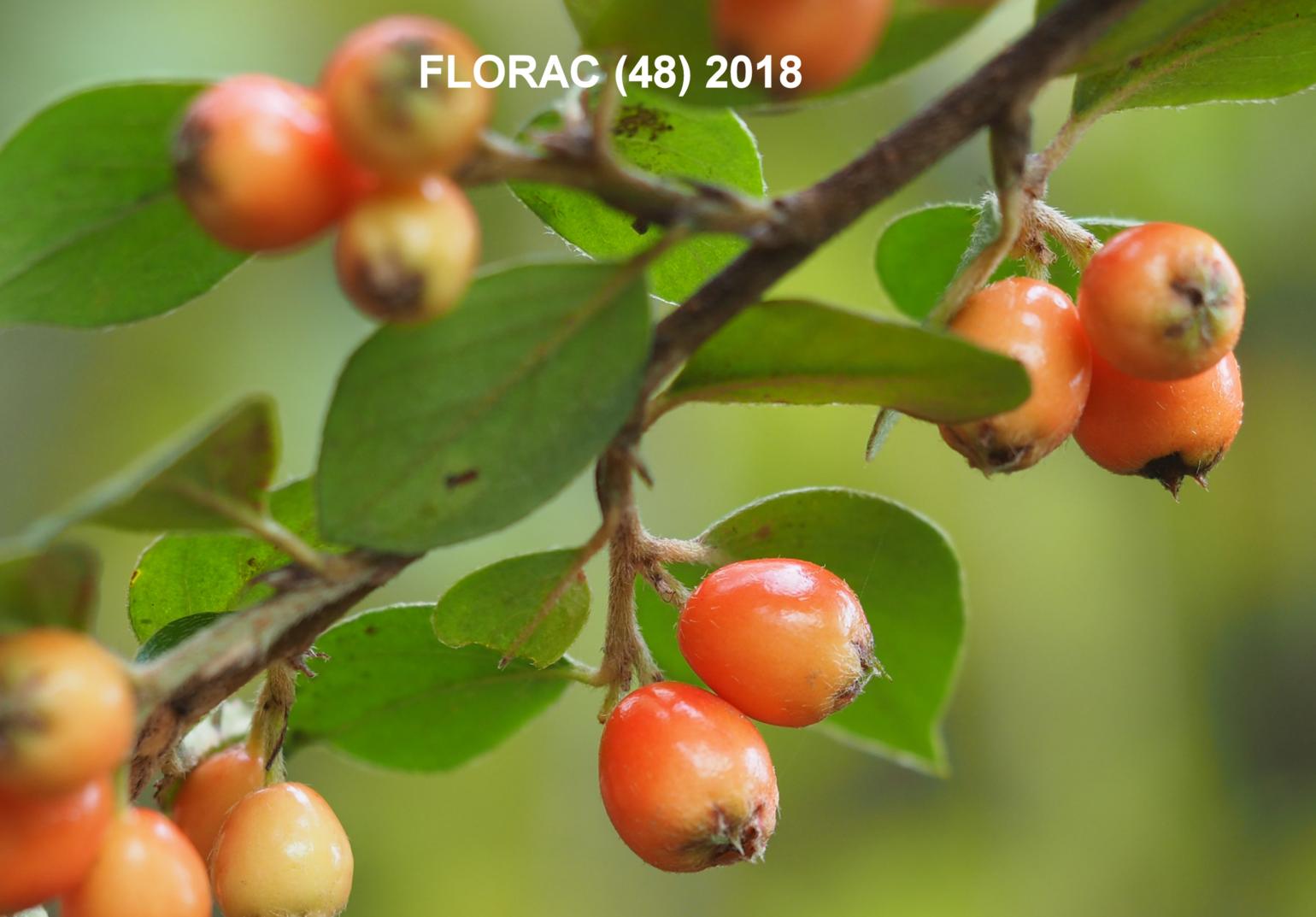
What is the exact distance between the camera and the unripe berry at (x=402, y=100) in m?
0.36

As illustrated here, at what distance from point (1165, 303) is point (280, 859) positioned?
0.44 m

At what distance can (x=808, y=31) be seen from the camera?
0.39 metres

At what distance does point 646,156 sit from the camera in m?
0.65

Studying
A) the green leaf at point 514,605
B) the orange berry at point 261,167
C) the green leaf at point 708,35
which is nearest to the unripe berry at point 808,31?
the green leaf at point 708,35

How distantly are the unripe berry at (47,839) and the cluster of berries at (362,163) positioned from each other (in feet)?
0.63

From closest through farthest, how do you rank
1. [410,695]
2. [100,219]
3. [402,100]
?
1. [402,100]
2. [100,219]
3. [410,695]

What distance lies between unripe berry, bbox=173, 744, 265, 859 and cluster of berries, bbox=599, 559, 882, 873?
18cm

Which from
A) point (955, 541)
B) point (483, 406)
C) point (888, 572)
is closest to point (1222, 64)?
point (888, 572)

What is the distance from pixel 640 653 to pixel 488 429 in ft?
0.70

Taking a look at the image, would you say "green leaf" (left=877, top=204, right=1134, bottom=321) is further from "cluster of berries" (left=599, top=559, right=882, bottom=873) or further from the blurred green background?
the blurred green background

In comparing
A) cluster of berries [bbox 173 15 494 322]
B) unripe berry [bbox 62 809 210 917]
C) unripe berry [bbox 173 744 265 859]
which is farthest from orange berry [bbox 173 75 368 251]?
unripe berry [bbox 173 744 265 859]

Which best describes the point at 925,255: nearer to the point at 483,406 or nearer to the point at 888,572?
the point at 888,572

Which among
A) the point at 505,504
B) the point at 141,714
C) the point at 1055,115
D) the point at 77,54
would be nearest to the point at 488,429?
the point at 505,504

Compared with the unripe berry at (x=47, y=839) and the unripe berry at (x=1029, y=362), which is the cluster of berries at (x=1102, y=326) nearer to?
the unripe berry at (x=1029, y=362)
